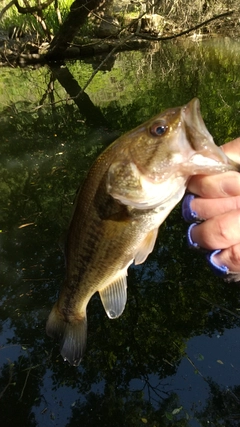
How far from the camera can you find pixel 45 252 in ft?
19.3

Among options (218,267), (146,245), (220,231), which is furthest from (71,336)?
(220,231)

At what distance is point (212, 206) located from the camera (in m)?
2.00

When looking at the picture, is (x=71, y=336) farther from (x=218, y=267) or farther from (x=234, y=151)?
(x=234, y=151)

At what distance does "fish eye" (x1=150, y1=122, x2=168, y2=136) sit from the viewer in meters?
1.92

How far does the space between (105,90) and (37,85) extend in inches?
92.2

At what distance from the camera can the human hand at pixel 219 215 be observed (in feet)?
6.21

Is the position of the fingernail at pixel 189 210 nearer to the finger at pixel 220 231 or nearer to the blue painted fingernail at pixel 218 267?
the finger at pixel 220 231

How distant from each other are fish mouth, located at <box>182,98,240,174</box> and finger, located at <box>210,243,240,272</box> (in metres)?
0.46

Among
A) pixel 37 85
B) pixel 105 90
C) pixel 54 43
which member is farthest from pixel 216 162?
pixel 54 43

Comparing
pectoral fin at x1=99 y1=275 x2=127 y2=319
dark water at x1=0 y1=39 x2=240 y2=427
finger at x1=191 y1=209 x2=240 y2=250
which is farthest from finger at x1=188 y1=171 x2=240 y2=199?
dark water at x1=0 y1=39 x2=240 y2=427

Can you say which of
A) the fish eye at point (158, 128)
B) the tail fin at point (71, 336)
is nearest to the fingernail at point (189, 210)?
the fish eye at point (158, 128)

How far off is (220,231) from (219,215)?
3.0 inches

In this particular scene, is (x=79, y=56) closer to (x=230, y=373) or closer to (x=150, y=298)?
(x=150, y=298)

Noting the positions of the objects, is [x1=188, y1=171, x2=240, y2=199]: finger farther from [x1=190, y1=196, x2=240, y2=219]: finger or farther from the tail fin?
the tail fin
